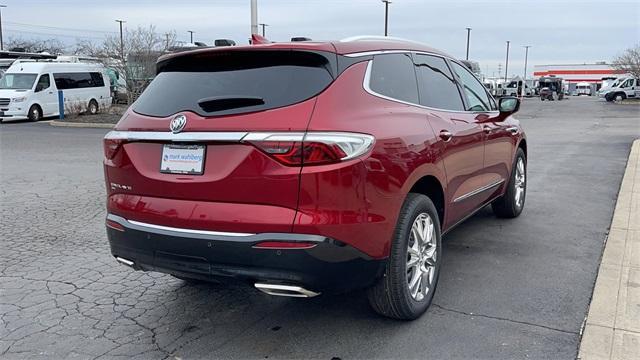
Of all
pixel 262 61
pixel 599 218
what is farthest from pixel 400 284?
pixel 599 218

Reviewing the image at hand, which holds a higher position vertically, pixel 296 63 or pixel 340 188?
pixel 296 63

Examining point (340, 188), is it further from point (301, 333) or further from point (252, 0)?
point (252, 0)

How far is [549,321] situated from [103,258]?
A: 3697 mm

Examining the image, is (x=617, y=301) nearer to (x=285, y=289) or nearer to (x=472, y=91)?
(x=472, y=91)

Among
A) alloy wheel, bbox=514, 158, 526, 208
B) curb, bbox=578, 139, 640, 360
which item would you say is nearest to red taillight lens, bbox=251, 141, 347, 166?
curb, bbox=578, 139, 640, 360

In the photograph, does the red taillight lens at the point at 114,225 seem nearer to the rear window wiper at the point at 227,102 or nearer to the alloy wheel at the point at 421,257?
the rear window wiper at the point at 227,102

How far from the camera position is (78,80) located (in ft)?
84.6

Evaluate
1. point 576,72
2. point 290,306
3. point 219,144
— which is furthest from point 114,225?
point 576,72

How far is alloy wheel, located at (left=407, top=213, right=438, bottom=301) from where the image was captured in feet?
12.1

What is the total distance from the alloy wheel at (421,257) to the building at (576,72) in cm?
9352

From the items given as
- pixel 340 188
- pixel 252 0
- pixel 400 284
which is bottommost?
pixel 400 284

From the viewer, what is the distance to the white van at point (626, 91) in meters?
50.1

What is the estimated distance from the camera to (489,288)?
431 cm

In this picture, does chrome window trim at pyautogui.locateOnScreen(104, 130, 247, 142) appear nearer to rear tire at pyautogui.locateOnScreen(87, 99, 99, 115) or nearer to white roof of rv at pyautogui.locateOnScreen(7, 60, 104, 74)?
white roof of rv at pyautogui.locateOnScreen(7, 60, 104, 74)
